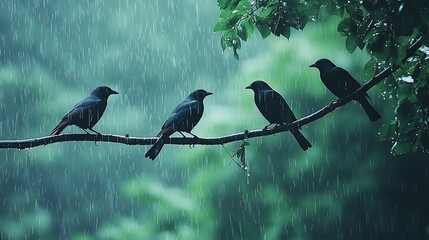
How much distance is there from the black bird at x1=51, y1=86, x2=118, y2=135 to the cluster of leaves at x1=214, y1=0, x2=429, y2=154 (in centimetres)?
211

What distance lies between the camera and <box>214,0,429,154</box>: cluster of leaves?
2527mm

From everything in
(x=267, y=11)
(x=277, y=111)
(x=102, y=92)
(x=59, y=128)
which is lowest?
(x=59, y=128)

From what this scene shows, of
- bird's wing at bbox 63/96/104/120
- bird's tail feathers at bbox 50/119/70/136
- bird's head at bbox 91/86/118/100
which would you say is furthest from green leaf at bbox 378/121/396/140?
bird's head at bbox 91/86/118/100

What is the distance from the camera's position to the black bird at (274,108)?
5172mm

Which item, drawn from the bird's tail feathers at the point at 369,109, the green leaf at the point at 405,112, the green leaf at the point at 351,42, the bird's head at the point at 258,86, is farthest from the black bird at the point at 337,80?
the green leaf at the point at 351,42

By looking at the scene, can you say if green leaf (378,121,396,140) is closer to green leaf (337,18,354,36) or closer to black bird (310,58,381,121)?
green leaf (337,18,354,36)

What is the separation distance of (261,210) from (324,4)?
33.5 feet

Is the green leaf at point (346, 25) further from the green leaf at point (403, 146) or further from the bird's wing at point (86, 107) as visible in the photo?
the bird's wing at point (86, 107)

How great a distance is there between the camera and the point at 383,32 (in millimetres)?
2590

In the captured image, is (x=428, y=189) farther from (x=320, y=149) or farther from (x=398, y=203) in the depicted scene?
(x=320, y=149)

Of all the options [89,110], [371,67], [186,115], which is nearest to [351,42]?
[371,67]

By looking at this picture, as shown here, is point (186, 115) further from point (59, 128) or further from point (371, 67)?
point (371, 67)

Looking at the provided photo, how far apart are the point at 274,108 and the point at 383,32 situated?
2999mm

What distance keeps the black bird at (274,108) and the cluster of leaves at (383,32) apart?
169 cm
